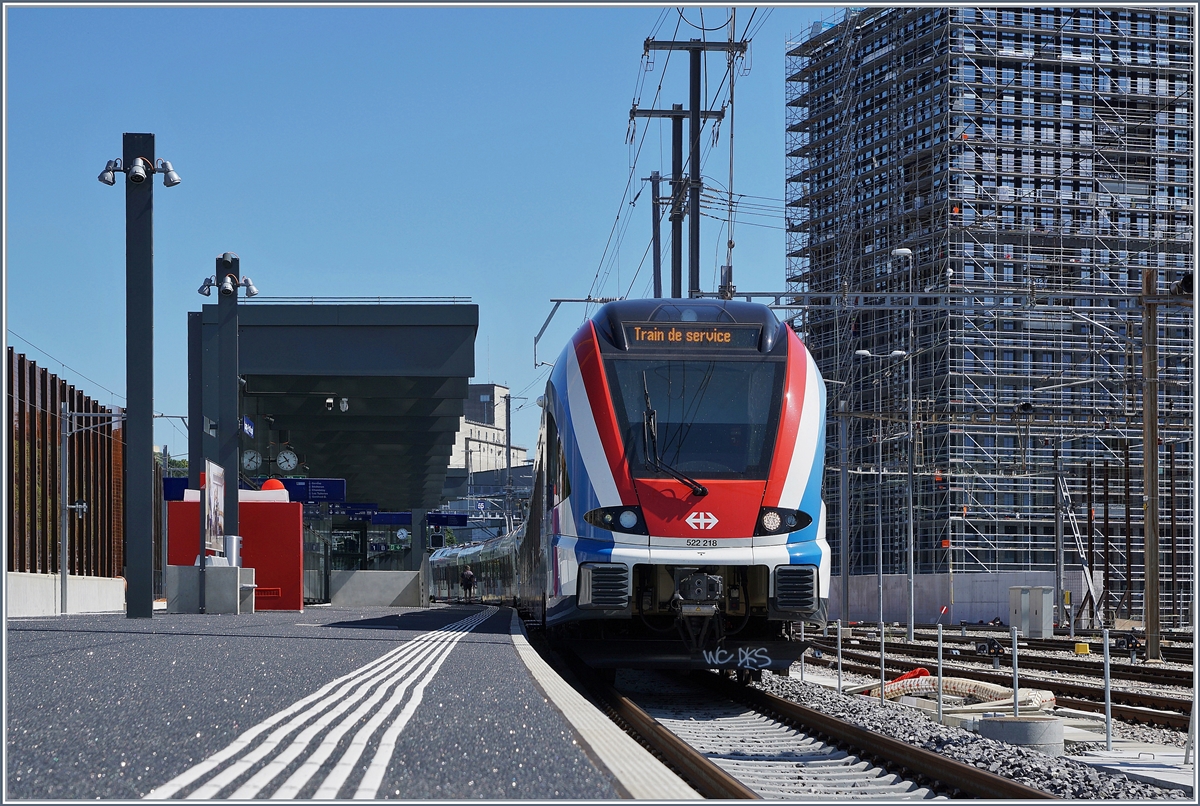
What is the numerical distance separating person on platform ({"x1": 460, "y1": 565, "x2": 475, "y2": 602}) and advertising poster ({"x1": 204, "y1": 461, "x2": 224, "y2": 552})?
2168cm

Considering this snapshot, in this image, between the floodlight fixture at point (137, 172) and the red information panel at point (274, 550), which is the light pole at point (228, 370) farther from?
the floodlight fixture at point (137, 172)

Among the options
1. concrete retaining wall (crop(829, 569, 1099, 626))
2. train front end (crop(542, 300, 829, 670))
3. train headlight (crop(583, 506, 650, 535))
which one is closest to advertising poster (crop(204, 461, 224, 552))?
train front end (crop(542, 300, 829, 670))

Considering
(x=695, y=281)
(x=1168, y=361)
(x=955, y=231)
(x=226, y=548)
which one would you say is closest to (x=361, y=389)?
(x=226, y=548)

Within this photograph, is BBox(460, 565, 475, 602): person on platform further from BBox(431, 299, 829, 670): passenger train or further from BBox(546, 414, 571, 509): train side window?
BBox(431, 299, 829, 670): passenger train

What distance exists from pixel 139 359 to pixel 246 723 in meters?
16.5

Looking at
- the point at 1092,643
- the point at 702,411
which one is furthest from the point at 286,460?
the point at 702,411

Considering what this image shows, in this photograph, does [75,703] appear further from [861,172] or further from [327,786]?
[861,172]

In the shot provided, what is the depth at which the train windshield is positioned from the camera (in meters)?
13.1

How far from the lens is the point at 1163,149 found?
63.7 metres

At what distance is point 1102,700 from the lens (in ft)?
51.3

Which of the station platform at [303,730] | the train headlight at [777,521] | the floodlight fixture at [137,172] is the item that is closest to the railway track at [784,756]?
the station platform at [303,730]

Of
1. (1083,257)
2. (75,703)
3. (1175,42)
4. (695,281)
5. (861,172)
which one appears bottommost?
(75,703)

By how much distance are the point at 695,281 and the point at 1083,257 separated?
42.1m

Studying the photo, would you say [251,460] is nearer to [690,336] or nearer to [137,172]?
[137,172]
